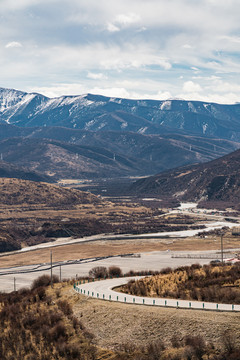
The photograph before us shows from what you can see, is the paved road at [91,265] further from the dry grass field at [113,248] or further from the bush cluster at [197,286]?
the bush cluster at [197,286]

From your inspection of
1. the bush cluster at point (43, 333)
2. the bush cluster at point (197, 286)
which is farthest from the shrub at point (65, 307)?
the bush cluster at point (197, 286)

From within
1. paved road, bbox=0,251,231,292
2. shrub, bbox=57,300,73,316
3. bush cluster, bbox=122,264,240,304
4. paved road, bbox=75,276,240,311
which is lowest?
paved road, bbox=0,251,231,292

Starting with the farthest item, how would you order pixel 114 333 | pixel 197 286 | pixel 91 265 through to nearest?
pixel 91 265
pixel 197 286
pixel 114 333

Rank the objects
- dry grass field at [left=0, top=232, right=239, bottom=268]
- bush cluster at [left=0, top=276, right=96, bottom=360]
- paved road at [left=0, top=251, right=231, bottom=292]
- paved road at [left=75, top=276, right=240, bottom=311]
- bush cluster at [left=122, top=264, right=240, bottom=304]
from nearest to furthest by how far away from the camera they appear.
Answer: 1. bush cluster at [left=0, top=276, right=96, bottom=360]
2. paved road at [left=75, top=276, right=240, bottom=311]
3. bush cluster at [left=122, top=264, right=240, bottom=304]
4. paved road at [left=0, top=251, right=231, bottom=292]
5. dry grass field at [left=0, top=232, right=239, bottom=268]

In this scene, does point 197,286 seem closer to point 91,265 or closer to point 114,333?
point 114,333

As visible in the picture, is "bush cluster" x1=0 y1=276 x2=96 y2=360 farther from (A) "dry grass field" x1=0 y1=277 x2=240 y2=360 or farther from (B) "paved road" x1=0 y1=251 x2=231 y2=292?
(B) "paved road" x1=0 y1=251 x2=231 y2=292

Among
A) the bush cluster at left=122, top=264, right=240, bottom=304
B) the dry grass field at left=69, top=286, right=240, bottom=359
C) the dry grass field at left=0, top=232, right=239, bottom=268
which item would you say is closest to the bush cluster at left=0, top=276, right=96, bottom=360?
the dry grass field at left=69, top=286, right=240, bottom=359

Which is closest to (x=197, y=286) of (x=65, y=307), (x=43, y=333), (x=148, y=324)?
(x=148, y=324)

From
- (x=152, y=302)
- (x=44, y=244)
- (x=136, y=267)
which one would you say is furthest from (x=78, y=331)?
(x=44, y=244)

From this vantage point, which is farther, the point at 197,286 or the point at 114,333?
the point at 197,286

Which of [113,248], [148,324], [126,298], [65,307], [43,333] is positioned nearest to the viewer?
[148,324]
